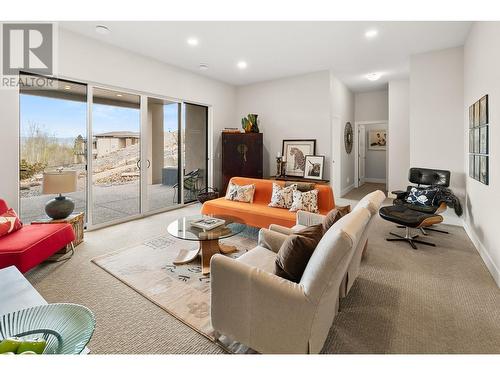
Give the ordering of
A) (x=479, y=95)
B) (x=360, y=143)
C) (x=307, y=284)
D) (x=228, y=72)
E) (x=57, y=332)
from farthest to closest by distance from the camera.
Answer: (x=360, y=143) → (x=228, y=72) → (x=479, y=95) → (x=307, y=284) → (x=57, y=332)

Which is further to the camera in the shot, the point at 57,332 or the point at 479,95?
the point at 479,95

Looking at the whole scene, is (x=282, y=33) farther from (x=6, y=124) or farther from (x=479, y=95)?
(x=6, y=124)

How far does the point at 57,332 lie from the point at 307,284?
1.20 metres

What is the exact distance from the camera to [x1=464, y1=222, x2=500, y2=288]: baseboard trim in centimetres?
247

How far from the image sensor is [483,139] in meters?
2.99

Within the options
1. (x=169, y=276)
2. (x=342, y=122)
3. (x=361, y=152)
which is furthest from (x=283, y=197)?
(x=361, y=152)

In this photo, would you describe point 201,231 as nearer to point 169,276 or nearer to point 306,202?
point 169,276

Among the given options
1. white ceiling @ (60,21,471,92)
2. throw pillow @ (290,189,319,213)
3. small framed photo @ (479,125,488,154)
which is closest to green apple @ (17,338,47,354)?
throw pillow @ (290,189,319,213)

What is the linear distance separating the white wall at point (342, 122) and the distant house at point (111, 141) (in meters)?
4.02

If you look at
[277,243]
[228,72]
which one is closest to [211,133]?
[228,72]

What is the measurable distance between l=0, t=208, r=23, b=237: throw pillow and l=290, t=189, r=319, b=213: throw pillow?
3.05m

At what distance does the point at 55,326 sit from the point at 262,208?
2725 mm

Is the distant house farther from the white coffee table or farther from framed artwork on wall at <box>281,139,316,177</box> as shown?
framed artwork on wall at <box>281,139,316,177</box>

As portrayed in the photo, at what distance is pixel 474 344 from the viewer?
167 centimetres
